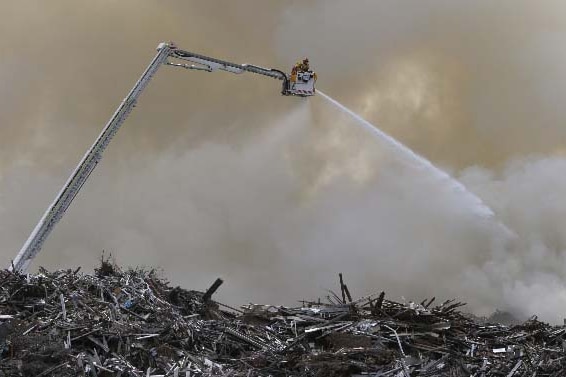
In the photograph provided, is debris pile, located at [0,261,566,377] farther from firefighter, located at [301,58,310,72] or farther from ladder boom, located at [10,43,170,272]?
firefighter, located at [301,58,310,72]

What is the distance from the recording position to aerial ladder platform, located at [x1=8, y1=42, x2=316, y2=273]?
76.7ft

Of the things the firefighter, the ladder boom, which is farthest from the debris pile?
the firefighter

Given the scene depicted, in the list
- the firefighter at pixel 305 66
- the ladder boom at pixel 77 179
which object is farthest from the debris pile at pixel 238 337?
the firefighter at pixel 305 66

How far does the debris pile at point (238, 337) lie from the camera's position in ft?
49.8

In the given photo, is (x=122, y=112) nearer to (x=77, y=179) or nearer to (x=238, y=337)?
(x=77, y=179)

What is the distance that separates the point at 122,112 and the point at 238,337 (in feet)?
40.2

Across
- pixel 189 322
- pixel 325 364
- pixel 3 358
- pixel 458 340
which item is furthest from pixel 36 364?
pixel 458 340

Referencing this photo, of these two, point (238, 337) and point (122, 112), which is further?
point (122, 112)

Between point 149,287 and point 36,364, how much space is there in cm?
798

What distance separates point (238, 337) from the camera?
18188mm

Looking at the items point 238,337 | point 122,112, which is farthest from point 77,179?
point 238,337

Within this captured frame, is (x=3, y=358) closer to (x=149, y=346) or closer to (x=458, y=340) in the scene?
(x=149, y=346)

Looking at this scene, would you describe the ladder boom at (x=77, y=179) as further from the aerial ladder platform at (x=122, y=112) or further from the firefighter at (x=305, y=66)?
the firefighter at (x=305, y=66)

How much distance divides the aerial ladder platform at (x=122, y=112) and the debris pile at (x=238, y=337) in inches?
88.5
